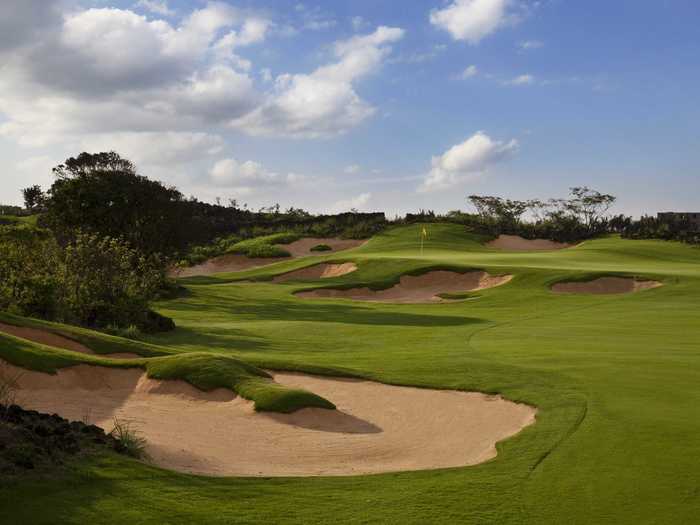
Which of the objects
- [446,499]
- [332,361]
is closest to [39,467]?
[446,499]

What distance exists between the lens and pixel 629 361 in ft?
53.1

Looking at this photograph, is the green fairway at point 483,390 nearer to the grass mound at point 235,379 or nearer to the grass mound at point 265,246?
the grass mound at point 235,379

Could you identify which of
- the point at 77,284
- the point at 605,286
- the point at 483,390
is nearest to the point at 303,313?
the point at 77,284

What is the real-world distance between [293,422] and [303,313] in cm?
2014

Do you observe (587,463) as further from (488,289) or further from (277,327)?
(488,289)

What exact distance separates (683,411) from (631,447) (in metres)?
2.52

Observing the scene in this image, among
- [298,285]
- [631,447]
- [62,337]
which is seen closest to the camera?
[631,447]

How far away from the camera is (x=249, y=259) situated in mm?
65188

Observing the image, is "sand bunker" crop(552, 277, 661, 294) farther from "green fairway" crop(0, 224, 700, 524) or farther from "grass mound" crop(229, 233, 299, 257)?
"grass mound" crop(229, 233, 299, 257)

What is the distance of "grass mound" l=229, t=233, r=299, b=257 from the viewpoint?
6562cm

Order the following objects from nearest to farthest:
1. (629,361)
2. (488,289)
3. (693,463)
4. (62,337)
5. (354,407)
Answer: (693,463), (354,407), (629,361), (62,337), (488,289)

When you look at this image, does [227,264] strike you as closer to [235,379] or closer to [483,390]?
[235,379]

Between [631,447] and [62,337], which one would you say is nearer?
[631,447]

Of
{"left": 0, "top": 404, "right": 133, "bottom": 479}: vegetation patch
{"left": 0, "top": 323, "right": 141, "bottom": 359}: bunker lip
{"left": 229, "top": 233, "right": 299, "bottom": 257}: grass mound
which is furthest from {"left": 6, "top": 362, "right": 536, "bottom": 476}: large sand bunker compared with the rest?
{"left": 229, "top": 233, "right": 299, "bottom": 257}: grass mound
